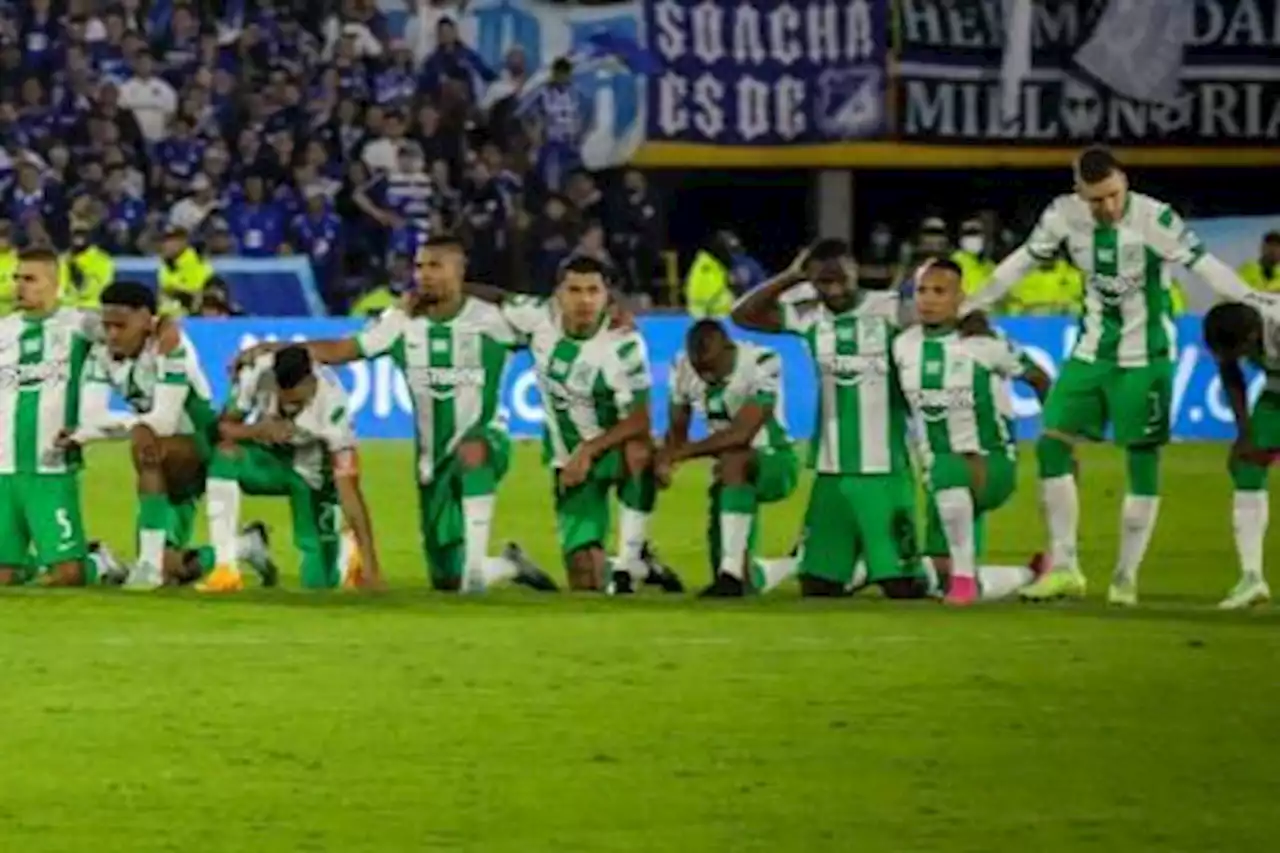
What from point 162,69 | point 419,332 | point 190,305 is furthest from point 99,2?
point 419,332

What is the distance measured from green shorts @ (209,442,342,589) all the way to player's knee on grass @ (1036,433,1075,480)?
3.25m

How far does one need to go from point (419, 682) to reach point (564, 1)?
72.0 feet

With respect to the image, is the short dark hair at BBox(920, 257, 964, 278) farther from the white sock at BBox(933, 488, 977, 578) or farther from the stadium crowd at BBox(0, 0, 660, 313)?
the stadium crowd at BBox(0, 0, 660, 313)

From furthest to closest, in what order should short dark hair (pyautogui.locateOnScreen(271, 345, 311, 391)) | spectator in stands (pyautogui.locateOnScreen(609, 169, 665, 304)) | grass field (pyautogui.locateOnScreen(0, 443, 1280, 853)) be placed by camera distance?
spectator in stands (pyautogui.locateOnScreen(609, 169, 665, 304)) → short dark hair (pyautogui.locateOnScreen(271, 345, 311, 391)) → grass field (pyautogui.locateOnScreen(0, 443, 1280, 853))

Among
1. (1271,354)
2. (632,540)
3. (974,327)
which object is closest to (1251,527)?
(1271,354)

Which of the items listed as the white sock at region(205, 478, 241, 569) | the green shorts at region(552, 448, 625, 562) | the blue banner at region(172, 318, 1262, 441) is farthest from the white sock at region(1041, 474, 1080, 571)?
the blue banner at region(172, 318, 1262, 441)

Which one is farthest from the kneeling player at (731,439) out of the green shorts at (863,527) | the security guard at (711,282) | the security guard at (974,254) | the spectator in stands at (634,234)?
the spectator in stands at (634,234)

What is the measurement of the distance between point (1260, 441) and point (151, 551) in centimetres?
493

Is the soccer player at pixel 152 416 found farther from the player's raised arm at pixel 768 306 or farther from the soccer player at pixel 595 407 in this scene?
the player's raised arm at pixel 768 306

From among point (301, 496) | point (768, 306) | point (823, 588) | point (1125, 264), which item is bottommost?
point (823, 588)

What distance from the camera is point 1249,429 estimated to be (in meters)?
15.8

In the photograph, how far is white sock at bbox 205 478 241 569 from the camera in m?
16.4

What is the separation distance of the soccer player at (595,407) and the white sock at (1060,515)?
72.2 inches

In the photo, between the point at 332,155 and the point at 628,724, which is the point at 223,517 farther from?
the point at 332,155
